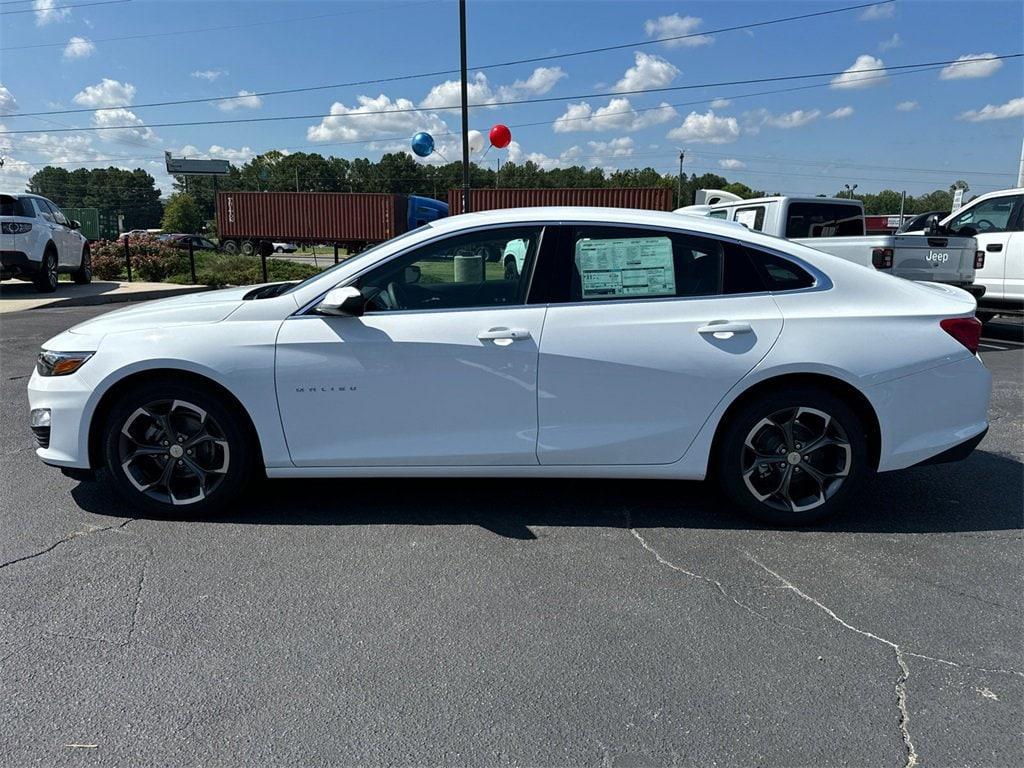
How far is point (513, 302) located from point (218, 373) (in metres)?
1.49

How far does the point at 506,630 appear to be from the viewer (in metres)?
2.76

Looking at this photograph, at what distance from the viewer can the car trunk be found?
8.73 m

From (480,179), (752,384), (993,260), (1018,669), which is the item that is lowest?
(1018,669)

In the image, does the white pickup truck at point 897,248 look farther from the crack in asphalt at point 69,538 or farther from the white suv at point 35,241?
the white suv at point 35,241

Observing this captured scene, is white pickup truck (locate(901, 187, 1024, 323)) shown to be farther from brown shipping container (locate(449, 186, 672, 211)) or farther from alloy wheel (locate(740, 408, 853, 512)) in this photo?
brown shipping container (locate(449, 186, 672, 211))

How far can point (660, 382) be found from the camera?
11.5ft

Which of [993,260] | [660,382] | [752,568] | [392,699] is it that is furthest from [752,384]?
[993,260]

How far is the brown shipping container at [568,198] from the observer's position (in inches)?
1002

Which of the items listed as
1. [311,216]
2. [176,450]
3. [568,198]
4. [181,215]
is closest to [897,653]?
[176,450]

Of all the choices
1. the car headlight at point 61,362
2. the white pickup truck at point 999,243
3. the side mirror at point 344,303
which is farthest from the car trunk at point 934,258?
the car headlight at point 61,362

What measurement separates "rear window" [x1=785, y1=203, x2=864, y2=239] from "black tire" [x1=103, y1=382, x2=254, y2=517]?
9397 mm

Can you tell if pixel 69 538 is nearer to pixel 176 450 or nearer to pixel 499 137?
pixel 176 450

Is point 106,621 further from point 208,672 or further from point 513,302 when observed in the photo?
point 513,302

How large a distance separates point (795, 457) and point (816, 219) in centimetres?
863
